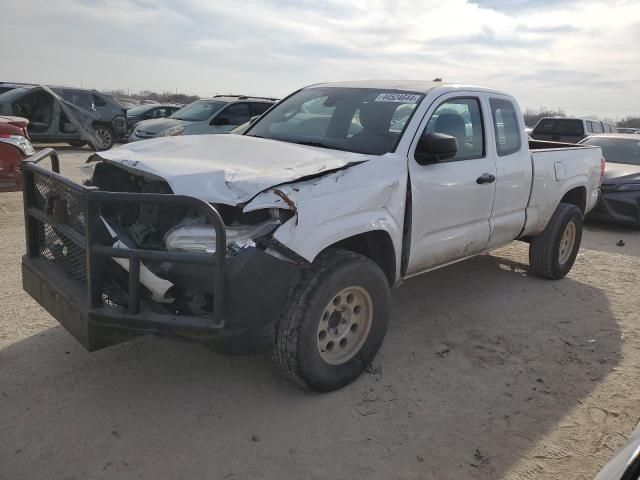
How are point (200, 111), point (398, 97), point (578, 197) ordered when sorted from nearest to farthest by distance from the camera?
point (398, 97)
point (578, 197)
point (200, 111)

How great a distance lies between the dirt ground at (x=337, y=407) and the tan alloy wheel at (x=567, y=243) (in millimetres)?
1408

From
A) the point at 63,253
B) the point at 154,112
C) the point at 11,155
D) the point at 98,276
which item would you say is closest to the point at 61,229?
the point at 63,253

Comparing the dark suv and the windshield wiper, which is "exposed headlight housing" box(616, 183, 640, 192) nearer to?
the windshield wiper

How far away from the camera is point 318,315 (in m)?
3.21

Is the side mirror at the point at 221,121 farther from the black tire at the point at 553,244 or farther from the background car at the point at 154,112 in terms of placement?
the background car at the point at 154,112

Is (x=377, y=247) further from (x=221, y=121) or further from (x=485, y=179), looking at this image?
(x=221, y=121)

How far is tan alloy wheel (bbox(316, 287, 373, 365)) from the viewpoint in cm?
343

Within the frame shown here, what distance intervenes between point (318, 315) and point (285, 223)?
0.58m

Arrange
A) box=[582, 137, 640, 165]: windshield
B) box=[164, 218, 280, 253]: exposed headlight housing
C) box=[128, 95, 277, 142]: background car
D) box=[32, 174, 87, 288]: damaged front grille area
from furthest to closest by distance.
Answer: box=[128, 95, 277, 142]: background car, box=[582, 137, 640, 165]: windshield, box=[32, 174, 87, 288]: damaged front grille area, box=[164, 218, 280, 253]: exposed headlight housing

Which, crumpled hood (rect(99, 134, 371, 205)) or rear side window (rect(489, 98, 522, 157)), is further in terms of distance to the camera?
rear side window (rect(489, 98, 522, 157))

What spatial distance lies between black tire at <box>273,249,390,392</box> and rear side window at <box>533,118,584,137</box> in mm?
14866

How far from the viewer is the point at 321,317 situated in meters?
3.25

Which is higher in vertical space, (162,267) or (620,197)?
(162,267)

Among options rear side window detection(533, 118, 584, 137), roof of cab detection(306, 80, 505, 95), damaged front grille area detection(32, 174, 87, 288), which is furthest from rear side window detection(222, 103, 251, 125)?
damaged front grille area detection(32, 174, 87, 288)
